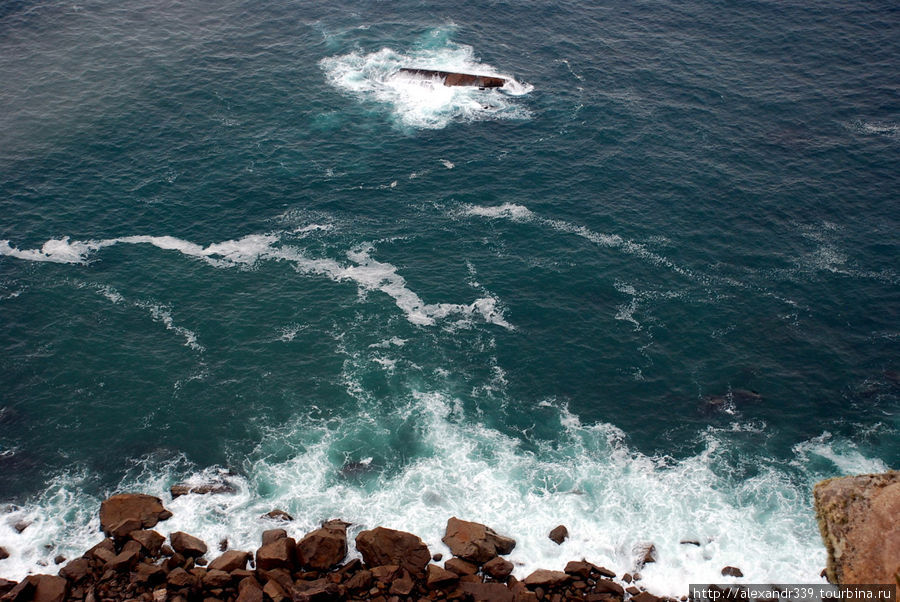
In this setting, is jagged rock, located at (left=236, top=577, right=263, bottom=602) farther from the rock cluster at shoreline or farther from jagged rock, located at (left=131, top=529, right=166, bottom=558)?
jagged rock, located at (left=131, top=529, right=166, bottom=558)

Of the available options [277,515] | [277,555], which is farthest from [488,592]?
[277,515]

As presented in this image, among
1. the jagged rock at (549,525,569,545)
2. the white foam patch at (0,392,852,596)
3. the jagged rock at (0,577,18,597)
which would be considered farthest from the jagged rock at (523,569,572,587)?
the jagged rock at (0,577,18,597)

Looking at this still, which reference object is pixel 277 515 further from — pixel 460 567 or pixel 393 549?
pixel 460 567

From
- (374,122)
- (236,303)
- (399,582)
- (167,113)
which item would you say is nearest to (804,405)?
(399,582)

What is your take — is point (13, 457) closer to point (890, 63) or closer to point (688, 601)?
point (688, 601)

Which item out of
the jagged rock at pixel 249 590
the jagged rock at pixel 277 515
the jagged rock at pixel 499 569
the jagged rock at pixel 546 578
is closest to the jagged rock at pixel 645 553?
the jagged rock at pixel 546 578

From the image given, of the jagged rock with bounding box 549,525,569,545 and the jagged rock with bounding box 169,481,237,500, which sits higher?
the jagged rock with bounding box 549,525,569,545

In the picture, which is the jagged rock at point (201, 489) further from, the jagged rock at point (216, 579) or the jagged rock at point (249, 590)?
the jagged rock at point (249, 590)
